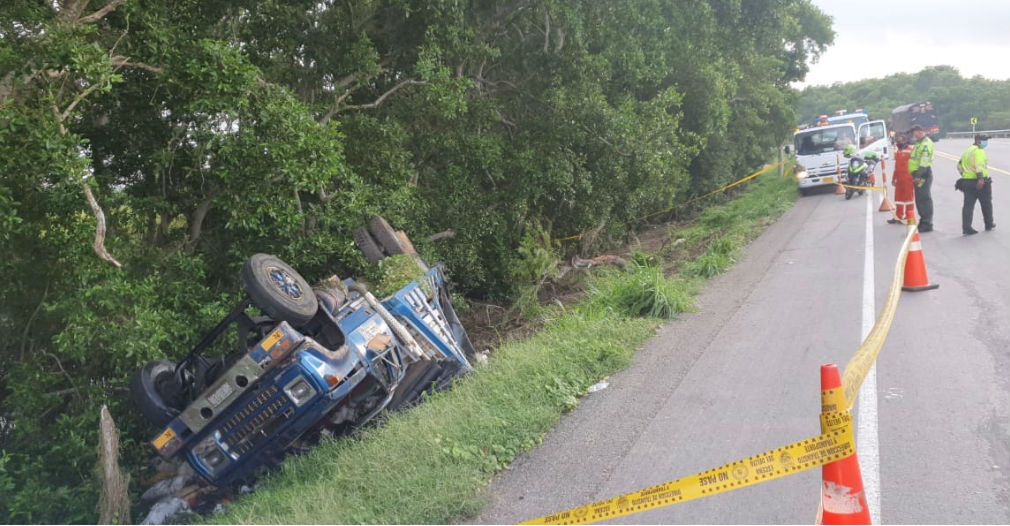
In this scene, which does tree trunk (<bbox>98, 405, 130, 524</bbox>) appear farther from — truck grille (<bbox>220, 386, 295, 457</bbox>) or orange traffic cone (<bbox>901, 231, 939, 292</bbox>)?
orange traffic cone (<bbox>901, 231, 939, 292</bbox>)

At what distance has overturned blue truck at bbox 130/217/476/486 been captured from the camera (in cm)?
628

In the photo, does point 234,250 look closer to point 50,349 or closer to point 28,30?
point 50,349

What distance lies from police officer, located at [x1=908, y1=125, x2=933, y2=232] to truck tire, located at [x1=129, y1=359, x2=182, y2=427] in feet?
41.9

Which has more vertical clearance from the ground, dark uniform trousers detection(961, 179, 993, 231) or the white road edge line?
dark uniform trousers detection(961, 179, 993, 231)

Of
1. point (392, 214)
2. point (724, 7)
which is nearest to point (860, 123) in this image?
point (724, 7)

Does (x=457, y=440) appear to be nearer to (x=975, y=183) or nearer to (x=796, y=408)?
(x=796, y=408)

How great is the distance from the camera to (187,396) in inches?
272

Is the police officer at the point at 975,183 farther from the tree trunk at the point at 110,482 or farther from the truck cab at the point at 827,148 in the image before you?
the tree trunk at the point at 110,482

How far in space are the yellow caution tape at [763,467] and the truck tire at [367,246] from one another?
6.93m

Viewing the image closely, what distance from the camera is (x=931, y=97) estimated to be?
269ft

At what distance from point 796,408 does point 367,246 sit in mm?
6262

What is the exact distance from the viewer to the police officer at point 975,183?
1295 centimetres

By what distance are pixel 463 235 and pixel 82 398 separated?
7396mm

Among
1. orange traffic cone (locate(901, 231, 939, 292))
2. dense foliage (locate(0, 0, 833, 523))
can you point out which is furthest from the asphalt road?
dense foliage (locate(0, 0, 833, 523))
